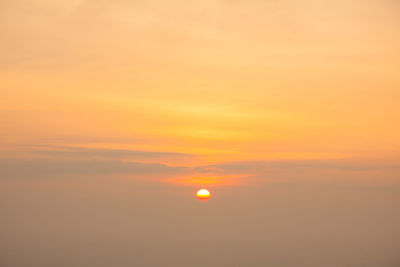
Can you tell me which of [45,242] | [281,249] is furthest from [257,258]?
[45,242]

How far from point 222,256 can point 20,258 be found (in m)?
72.1

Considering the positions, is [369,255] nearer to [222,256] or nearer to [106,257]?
[222,256]

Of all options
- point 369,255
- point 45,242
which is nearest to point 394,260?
point 369,255

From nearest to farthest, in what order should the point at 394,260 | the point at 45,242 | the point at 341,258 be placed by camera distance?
the point at 394,260 → the point at 341,258 → the point at 45,242

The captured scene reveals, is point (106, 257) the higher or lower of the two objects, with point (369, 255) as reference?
higher

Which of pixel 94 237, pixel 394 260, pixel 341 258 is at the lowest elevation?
pixel 394 260

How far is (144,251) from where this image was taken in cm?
17800

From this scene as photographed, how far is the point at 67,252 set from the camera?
156625 mm

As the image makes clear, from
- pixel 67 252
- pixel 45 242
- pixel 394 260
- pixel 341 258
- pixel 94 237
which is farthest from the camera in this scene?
pixel 94 237

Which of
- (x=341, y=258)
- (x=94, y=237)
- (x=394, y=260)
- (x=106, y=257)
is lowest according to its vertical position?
(x=394, y=260)

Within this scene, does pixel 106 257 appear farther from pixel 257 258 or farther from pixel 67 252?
pixel 257 258

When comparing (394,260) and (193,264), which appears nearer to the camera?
(394,260)

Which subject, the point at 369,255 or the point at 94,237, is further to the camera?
the point at 94,237

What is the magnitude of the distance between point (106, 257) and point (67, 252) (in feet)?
44.1
